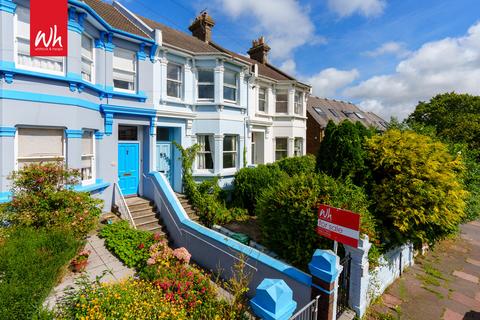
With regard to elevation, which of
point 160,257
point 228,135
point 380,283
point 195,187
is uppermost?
point 228,135

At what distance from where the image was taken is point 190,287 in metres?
5.18

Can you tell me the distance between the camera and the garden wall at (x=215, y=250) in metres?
5.15

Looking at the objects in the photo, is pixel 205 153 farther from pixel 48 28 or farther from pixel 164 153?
pixel 48 28

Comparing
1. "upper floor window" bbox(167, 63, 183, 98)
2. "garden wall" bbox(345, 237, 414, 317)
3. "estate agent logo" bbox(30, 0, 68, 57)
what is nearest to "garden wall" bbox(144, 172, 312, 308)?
"garden wall" bbox(345, 237, 414, 317)

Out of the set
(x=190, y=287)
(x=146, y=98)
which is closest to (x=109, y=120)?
(x=146, y=98)

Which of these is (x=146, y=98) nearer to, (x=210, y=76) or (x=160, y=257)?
(x=210, y=76)

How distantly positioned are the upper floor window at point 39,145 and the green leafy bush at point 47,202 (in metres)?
0.76

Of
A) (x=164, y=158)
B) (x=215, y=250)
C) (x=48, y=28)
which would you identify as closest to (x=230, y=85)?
(x=164, y=158)

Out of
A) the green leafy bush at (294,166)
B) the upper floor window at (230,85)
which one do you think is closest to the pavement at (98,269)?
the upper floor window at (230,85)

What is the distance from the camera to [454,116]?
29219 mm

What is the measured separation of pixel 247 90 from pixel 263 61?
7104 millimetres

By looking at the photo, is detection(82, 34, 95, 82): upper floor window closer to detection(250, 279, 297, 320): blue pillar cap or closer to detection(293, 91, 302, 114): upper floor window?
detection(250, 279, 297, 320): blue pillar cap

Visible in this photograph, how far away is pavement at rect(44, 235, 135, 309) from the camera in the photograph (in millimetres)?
5301

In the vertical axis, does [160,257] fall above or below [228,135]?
below
